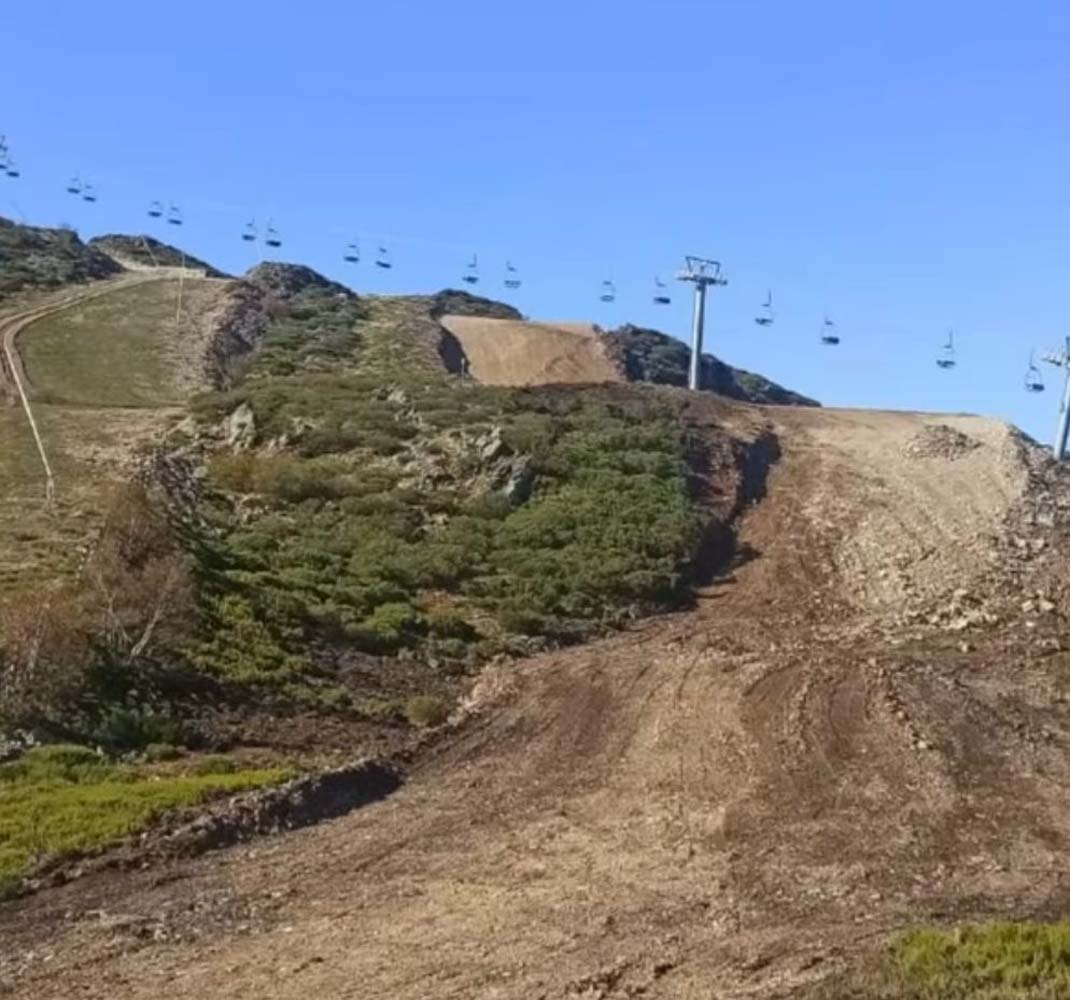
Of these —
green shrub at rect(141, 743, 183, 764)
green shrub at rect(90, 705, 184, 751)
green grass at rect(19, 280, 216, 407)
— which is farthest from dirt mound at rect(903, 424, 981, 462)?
green shrub at rect(141, 743, 183, 764)

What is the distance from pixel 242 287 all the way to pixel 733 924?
68939 millimetres

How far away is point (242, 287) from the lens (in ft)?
259

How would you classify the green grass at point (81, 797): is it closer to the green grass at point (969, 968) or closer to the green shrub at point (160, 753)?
the green shrub at point (160, 753)

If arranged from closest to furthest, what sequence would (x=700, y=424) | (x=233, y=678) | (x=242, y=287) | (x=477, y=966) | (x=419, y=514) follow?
(x=477, y=966)
(x=233, y=678)
(x=419, y=514)
(x=700, y=424)
(x=242, y=287)

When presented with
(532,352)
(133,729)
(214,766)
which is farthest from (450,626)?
(532,352)

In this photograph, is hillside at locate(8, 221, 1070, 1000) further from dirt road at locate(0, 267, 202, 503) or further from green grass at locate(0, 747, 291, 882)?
dirt road at locate(0, 267, 202, 503)

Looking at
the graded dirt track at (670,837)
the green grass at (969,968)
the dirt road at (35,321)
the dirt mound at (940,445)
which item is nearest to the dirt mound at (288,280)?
the dirt road at (35,321)

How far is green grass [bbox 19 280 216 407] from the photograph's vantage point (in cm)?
5019

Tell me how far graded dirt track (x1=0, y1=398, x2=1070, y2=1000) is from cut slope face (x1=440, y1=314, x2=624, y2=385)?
3656 centimetres

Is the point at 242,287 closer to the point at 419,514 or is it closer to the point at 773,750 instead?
the point at 419,514

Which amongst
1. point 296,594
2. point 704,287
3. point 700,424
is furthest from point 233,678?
point 704,287

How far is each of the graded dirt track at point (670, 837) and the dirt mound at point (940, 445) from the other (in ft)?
39.0

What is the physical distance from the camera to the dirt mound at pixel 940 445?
4338cm

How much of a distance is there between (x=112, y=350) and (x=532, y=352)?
21.6 m
